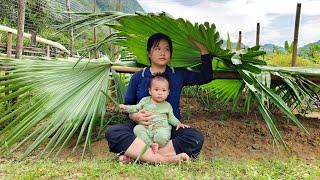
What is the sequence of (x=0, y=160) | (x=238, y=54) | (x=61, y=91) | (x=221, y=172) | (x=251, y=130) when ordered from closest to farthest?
(x=221, y=172)
(x=238, y=54)
(x=0, y=160)
(x=61, y=91)
(x=251, y=130)

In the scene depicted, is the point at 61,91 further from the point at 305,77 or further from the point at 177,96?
the point at 305,77

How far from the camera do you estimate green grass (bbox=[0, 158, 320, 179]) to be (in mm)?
2963

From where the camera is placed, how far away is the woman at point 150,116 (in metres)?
3.60

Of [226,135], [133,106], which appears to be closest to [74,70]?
[133,106]

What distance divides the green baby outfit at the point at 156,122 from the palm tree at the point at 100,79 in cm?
32

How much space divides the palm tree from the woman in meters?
0.13

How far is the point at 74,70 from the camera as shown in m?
4.53

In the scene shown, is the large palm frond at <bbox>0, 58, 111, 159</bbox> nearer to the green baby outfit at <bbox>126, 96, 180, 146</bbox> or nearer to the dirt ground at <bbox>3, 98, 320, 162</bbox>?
the dirt ground at <bbox>3, 98, 320, 162</bbox>

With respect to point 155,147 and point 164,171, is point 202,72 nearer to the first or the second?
point 155,147

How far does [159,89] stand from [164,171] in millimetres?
803

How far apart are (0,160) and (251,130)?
2245mm

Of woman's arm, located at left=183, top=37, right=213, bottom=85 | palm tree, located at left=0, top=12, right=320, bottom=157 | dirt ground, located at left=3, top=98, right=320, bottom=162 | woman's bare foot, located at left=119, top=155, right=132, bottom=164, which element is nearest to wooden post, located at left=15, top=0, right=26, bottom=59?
palm tree, located at left=0, top=12, right=320, bottom=157

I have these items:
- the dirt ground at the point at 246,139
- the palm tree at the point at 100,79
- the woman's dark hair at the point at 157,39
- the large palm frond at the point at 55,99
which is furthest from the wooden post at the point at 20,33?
the woman's dark hair at the point at 157,39

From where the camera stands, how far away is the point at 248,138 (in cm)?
448
